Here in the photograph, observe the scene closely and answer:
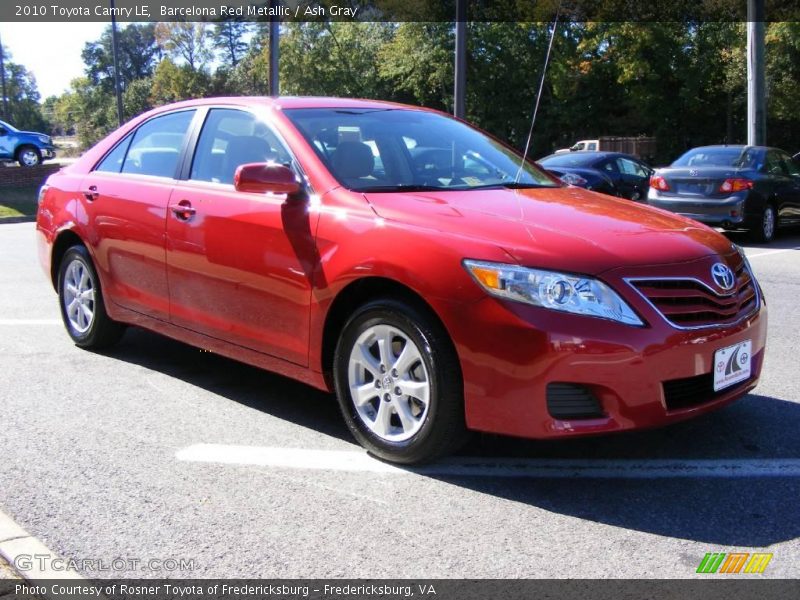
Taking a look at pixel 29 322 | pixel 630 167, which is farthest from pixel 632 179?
pixel 29 322

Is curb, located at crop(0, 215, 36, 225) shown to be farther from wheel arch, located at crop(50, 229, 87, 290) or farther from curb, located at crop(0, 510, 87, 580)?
curb, located at crop(0, 510, 87, 580)

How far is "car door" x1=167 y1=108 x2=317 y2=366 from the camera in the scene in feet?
14.1

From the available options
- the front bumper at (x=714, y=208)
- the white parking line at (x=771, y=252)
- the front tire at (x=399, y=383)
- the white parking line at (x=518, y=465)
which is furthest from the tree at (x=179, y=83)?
the front tire at (x=399, y=383)

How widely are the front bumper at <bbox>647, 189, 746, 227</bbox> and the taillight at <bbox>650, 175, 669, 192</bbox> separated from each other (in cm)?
21

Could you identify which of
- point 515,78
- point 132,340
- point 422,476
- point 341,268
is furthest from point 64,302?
point 515,78

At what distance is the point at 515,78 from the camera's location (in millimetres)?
49312

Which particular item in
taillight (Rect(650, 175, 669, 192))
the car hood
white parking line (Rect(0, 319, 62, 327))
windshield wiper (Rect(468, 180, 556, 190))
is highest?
windshield wiper (Rect(468, 180, 556, 190))

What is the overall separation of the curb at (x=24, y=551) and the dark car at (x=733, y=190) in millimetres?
11043

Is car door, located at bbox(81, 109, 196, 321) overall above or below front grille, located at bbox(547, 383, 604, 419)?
above

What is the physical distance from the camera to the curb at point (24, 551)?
301 centimetres

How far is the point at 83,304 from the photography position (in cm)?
611

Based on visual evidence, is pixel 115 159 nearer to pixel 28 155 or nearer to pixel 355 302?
pixel 355 302

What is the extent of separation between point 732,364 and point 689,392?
291 mm

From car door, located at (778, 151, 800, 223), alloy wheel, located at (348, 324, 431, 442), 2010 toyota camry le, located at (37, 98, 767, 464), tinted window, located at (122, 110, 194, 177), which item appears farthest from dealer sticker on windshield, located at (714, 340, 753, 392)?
car door, located at (778, 151, 800, 223)
